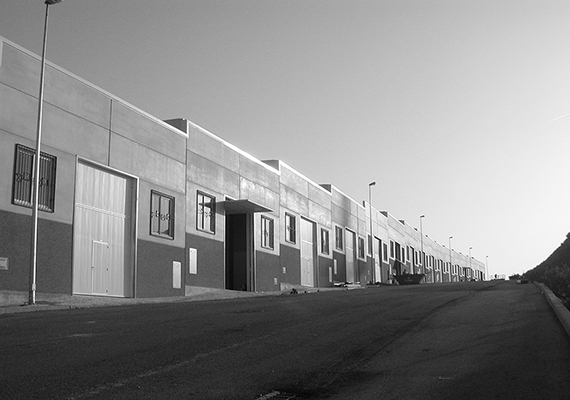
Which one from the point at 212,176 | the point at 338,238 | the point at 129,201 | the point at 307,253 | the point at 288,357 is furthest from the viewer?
the point at 338,238

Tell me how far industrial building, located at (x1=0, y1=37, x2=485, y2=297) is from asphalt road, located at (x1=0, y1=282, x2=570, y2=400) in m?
12.4

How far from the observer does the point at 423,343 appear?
10891 millimetres

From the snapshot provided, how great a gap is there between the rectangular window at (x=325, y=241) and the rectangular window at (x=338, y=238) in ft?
9.82

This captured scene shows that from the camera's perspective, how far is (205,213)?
4012 cm

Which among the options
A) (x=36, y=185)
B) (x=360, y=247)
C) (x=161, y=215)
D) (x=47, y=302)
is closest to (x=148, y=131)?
(x=161, y=215)

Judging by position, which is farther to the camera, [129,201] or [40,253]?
[129,201]

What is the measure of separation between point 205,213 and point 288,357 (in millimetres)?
31169

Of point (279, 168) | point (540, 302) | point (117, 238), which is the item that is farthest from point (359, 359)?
point (279, 168)

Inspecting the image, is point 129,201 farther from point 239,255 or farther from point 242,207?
point 239,255

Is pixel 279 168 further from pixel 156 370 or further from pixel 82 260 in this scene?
pixel 156 370

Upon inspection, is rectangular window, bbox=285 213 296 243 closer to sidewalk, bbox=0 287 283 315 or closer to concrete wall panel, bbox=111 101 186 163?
concrete wall panel, bbox=111 101 186 163

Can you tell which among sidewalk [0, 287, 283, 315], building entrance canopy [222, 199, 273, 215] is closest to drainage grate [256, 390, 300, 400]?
sidewalk [0, 287, 283, 315]

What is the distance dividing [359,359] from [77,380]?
3.90 metres

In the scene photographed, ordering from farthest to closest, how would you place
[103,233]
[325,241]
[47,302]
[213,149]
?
[325,241], [213,149], [103,233], [47,302]
